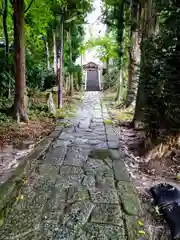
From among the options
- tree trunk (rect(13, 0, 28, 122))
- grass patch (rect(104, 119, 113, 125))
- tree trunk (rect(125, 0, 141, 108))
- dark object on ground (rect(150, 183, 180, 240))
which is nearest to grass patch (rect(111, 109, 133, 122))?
grass patch (rect(104, 119, 113, 125))

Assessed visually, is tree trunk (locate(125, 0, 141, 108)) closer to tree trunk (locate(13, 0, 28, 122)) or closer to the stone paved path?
tree trunk (locate(13, 0, 28, 122))

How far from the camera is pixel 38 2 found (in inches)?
313

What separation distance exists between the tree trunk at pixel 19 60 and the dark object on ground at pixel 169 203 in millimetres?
4148

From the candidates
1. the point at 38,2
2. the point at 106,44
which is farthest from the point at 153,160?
the point at 106,44

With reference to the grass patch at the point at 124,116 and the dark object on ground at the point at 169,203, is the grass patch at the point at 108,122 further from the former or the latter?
the dark object on ground at the point at 169,203

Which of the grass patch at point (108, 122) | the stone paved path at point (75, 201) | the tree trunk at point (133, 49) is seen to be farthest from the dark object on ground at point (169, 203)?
the tree trunk at point (133, 49)

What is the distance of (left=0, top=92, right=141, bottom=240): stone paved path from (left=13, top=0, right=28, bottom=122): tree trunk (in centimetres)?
227

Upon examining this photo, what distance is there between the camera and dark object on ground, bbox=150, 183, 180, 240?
2.17m

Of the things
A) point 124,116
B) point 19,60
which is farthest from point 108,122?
point 19,60

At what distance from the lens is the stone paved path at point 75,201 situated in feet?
6.56

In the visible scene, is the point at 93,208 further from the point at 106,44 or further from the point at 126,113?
the point at 106,44

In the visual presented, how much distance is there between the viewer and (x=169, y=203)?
2500 millimetres

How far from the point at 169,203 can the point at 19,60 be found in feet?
16.1

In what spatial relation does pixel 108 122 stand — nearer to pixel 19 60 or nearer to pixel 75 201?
pixel 19 60
